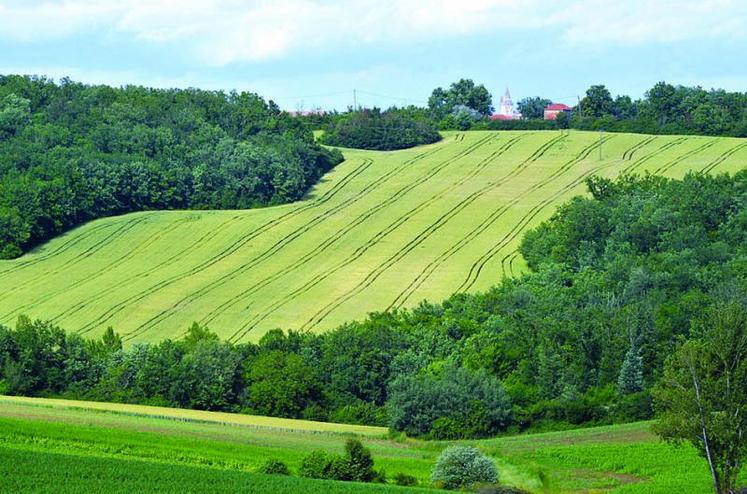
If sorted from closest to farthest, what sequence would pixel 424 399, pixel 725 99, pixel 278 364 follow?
pixel 424 399 → pixel 278 364 → pixel 725 99

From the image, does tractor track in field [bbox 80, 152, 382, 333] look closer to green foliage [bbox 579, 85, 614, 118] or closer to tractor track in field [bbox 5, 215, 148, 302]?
tractor track in field [bbox 5, 215, 148, 302]

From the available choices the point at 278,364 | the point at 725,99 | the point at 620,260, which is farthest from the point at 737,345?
the point at 725,99

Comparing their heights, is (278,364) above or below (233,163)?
below

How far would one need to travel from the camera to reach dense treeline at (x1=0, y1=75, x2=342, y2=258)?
4951 inches

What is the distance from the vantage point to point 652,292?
92.8 meters

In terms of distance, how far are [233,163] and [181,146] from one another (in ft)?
28.3

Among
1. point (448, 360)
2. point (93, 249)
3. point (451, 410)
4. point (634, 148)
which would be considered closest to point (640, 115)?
point (634, 148)

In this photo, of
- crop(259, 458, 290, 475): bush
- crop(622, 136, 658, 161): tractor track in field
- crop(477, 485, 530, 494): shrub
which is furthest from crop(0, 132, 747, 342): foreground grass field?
crop(477, 485, 530, 494): shrub

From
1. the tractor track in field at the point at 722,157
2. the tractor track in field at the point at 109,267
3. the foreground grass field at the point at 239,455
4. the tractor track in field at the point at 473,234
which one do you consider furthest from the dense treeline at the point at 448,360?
the tractor track in field at the point at 722,157

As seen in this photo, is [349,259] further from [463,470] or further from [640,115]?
[640,115]

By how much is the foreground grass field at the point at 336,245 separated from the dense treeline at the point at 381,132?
7.27 meters

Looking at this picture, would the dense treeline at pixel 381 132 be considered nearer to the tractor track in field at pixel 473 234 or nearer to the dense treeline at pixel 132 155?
the dense treeline at pixel 132 155

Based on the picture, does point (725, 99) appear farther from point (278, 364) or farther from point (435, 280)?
point (278, 364)

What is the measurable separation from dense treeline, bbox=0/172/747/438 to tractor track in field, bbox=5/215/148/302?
58.8 ft
